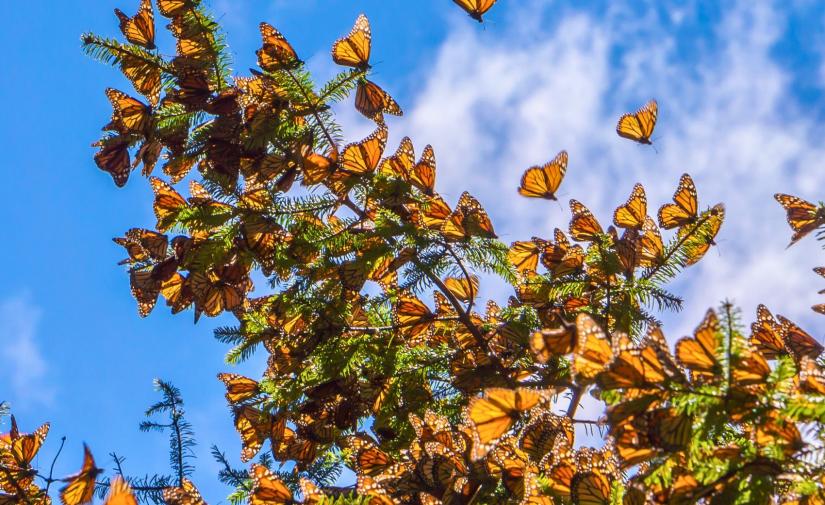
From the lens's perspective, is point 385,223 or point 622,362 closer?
point 622,362

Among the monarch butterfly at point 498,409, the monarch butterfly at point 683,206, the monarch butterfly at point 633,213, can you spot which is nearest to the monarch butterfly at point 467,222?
the monarch butterfly at point 633,213

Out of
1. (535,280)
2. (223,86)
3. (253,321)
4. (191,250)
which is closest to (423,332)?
(535,280)

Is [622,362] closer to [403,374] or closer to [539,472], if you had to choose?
[539,472]

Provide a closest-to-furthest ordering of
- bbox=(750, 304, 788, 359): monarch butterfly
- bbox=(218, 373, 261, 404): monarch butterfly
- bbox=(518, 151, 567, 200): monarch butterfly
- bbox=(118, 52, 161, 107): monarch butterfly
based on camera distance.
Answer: bbox=(750, 304, 788, 359): monarch butterfly → bbox=(118, 52, 161, 107): monarch butterfly → bbox=(518, 151, 567, 200): monarch butterfly → bbox=(218, 373, 261, 404): monarch butterfly

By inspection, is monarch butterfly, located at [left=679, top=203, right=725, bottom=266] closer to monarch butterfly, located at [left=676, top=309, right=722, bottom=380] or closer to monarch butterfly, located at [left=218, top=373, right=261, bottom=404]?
monarch butterfly, located at [left=676, top=309, right=722, bottom=380]

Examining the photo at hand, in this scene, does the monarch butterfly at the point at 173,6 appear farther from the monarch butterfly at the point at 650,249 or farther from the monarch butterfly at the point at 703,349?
the monarch butterfly at the point at 703,349

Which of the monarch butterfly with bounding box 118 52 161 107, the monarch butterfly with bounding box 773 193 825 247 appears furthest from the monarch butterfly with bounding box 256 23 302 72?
the monarch butterfly with bounding box 773 193 825 247

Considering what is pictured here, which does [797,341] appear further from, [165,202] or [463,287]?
[165,202]
